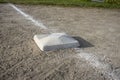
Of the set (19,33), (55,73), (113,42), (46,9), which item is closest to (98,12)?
(46,9)

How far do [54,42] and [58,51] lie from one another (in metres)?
0.25

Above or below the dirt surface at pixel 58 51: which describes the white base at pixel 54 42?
above

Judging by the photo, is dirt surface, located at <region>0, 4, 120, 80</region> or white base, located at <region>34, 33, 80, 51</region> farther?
white base, located at <region>34, 33, 80, 51</region>

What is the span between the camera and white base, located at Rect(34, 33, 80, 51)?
13.6 feet

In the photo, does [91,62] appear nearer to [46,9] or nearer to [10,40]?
[10,40]

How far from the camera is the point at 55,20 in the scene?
6562mm

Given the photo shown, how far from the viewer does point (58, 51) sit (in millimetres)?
4125

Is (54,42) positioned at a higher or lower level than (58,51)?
higher

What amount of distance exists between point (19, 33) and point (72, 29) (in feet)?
4.99

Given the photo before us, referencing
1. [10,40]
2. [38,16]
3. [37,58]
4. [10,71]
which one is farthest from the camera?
[38,16]

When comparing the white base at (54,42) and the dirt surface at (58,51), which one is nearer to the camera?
the dirt surface at (58,51)

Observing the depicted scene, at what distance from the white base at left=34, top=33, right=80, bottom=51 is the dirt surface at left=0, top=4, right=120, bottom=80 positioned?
0.12m

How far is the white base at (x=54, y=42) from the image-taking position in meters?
4.14

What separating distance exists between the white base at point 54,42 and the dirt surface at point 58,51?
118 mm
